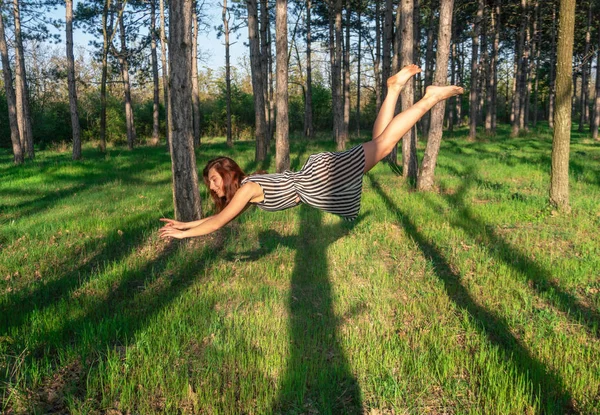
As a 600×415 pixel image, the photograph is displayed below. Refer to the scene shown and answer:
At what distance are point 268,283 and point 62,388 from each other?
2701 mm

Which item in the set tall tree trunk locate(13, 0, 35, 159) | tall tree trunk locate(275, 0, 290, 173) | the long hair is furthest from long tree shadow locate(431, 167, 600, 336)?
tall tree trunk locate(13, 0, 35, 159)

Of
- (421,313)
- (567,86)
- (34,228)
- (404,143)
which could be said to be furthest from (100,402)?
(404,143)

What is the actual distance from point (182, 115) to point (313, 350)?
4655 mm

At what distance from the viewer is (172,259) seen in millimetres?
6473

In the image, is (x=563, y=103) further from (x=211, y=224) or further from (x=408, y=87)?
(x=211, y=224)

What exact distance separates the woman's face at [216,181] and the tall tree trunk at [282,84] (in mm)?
8029

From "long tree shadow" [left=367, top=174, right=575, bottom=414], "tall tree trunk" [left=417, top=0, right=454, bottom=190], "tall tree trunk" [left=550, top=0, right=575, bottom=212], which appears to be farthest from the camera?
Result: "tall tree trunk" [left=417, top=0, right=454, bottom=190]

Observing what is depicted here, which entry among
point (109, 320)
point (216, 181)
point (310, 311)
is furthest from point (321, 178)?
point (109, 320)

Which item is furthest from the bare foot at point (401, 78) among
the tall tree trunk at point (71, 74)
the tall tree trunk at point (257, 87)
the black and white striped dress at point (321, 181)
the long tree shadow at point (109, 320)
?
the tall tree trunk at point (71, 74)

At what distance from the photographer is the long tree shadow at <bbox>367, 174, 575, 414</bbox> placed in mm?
3094

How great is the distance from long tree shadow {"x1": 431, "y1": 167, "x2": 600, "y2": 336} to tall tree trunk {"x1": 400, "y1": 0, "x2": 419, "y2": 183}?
328cm

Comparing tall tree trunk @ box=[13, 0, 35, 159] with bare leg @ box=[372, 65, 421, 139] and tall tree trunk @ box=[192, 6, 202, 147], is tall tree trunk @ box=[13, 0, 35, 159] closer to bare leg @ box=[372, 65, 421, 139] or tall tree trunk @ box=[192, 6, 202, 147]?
tall tree trunk @ box=[192, 6, 202, 147]

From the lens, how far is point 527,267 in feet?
18.5

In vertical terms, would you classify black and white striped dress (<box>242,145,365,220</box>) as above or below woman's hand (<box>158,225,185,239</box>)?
above
